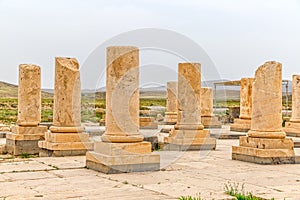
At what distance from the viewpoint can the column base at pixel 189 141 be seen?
14.5 meters

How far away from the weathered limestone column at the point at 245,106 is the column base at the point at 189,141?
7.86 metres

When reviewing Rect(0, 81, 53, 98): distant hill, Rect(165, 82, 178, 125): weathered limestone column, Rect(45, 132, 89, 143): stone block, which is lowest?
Rect(45, 132, 89, 143): stone block

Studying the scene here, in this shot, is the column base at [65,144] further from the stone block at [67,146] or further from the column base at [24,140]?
the column base at [24,140]

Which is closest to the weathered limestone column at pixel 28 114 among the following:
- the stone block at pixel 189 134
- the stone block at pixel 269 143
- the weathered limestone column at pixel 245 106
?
the stone block at pixel 189 134

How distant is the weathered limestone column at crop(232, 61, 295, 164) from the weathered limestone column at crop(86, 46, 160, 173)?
3.14 metres

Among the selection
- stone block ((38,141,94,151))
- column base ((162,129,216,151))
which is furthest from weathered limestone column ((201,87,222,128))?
stone block ((38,141,94,151))

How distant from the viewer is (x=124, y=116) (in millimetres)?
10117

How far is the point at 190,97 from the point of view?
1448 cm

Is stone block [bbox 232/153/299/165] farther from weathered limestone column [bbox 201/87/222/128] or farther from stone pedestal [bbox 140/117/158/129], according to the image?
weathered limestone column [bbox 201/87/222/128]

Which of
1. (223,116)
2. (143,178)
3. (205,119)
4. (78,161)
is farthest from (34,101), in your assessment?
(223,116)

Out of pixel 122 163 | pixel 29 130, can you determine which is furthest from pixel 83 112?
pixel 122 163

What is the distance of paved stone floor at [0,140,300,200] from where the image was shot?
7605mm

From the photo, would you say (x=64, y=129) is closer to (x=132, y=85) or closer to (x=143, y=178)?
(x=132, y=85)

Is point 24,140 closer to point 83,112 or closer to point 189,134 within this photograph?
point 83,112
